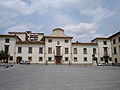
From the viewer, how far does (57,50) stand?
159 feet

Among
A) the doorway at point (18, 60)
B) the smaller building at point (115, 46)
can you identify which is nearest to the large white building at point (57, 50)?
the doorway at point (18, 60)

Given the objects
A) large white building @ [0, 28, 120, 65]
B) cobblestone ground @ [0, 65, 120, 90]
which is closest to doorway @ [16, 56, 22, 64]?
large white building @ [0, 28, 120, 65]

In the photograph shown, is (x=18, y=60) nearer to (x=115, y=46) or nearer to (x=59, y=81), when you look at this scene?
(x=115, y=46)

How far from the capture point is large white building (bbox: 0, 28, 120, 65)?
47.2 meters

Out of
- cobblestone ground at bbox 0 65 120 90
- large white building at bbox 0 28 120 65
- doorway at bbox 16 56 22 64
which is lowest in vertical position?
cobblestone ground at bbox 0 65 120 90

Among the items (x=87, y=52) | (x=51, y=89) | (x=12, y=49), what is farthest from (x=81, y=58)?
(x=51, y=89)

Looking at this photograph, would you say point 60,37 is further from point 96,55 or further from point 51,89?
point 51,89

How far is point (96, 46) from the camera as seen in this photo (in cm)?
5066

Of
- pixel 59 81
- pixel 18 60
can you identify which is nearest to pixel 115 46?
pixel 18 60

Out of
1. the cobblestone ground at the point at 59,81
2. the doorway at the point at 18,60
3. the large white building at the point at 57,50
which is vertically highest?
the large white building at the point at 57,50

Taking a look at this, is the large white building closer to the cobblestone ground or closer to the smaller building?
the smaller building

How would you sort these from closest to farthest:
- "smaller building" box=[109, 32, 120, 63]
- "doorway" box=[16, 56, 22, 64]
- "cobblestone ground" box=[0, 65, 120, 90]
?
"cobblestone ground" box=[0, 65, 120, 90], "smaller building" box=[109, 32, 120, 63], "doorway" box=[16, 56, 22, 64]

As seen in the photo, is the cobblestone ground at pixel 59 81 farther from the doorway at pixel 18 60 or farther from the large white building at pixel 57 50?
the doorway at pixel 18 60

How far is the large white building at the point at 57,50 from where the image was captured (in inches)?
1857
